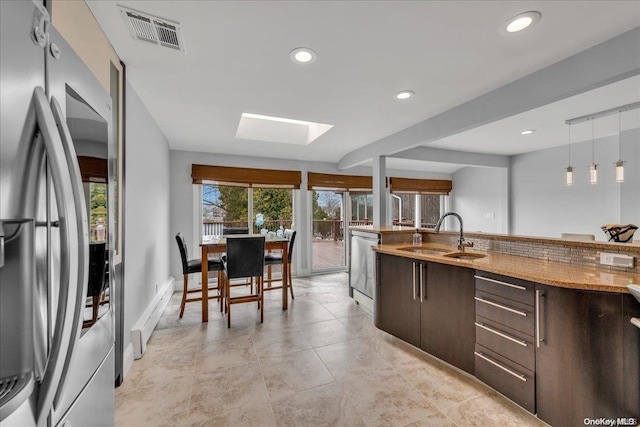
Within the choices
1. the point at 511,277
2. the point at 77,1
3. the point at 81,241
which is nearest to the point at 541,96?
the point at 511,277

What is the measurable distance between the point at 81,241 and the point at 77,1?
148 centimetres

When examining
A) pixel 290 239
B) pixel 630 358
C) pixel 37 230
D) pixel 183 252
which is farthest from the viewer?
pixel 290 239


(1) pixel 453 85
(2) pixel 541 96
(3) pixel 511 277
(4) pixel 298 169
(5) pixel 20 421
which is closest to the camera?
(5) pixel 20 421

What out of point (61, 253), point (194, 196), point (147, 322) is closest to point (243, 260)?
point (147, 322)

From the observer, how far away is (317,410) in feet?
5.71

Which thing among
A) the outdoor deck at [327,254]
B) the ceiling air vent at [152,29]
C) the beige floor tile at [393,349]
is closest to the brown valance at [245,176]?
the outdoor deck at [327,254]

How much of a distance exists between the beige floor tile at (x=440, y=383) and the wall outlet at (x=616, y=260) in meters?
1.16

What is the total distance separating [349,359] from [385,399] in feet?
1.77

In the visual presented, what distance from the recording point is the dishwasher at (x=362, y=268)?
132 inches

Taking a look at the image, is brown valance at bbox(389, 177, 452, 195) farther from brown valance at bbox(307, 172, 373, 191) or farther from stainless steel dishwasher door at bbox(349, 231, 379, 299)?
stainless steel dishwasher door at bbox(349, 231, 379, 299)

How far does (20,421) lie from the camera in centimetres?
55

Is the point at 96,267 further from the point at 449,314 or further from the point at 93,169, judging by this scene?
the point at 449,314

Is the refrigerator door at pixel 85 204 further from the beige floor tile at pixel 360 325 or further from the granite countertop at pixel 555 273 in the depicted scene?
the beige floor tile at pixel 360 325

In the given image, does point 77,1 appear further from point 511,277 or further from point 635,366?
point 635,366
